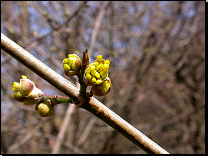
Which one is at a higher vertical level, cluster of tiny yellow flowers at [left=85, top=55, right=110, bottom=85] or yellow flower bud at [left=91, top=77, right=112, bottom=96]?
cluster of tiny yellow flowers at [left=85, top=55, right=110, bottom=85]

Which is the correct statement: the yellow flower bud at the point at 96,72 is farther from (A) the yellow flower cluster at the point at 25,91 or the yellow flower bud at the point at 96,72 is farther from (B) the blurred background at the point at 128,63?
(B) the blurred background at the point at 128,63

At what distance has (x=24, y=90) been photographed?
0.99 metres

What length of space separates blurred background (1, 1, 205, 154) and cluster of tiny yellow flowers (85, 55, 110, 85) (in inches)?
125

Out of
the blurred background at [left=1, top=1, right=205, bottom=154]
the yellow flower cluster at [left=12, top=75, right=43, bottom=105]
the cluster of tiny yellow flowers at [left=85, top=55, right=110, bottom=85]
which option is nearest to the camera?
the cluster of tiny yellow flowers at [left=85, top=55, right=110, bottom=85]

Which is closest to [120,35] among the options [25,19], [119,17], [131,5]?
[119,17]

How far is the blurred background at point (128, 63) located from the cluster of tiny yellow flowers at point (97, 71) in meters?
3.17

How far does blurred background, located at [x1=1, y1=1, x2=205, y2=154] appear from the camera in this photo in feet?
14.1

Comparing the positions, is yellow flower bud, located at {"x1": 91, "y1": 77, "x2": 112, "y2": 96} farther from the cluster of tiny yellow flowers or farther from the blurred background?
the blurred background

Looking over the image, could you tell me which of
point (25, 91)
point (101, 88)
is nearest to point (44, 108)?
point (25, 91)

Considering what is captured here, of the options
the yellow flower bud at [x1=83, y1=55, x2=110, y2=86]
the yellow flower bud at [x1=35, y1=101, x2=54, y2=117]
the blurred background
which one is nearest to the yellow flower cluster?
the yellow flower bud at [x1=35, y1=101, x2=54, y2=117]

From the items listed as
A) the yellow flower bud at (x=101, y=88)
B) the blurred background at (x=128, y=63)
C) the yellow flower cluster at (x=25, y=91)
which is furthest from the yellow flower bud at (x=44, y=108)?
the blurred background at (x=128, y=63)

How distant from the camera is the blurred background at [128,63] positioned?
4.29 m

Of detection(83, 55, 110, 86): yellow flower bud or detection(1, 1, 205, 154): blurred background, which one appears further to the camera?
detection(1, 1, 205, 154): blurred background

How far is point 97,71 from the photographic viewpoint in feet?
2.94
